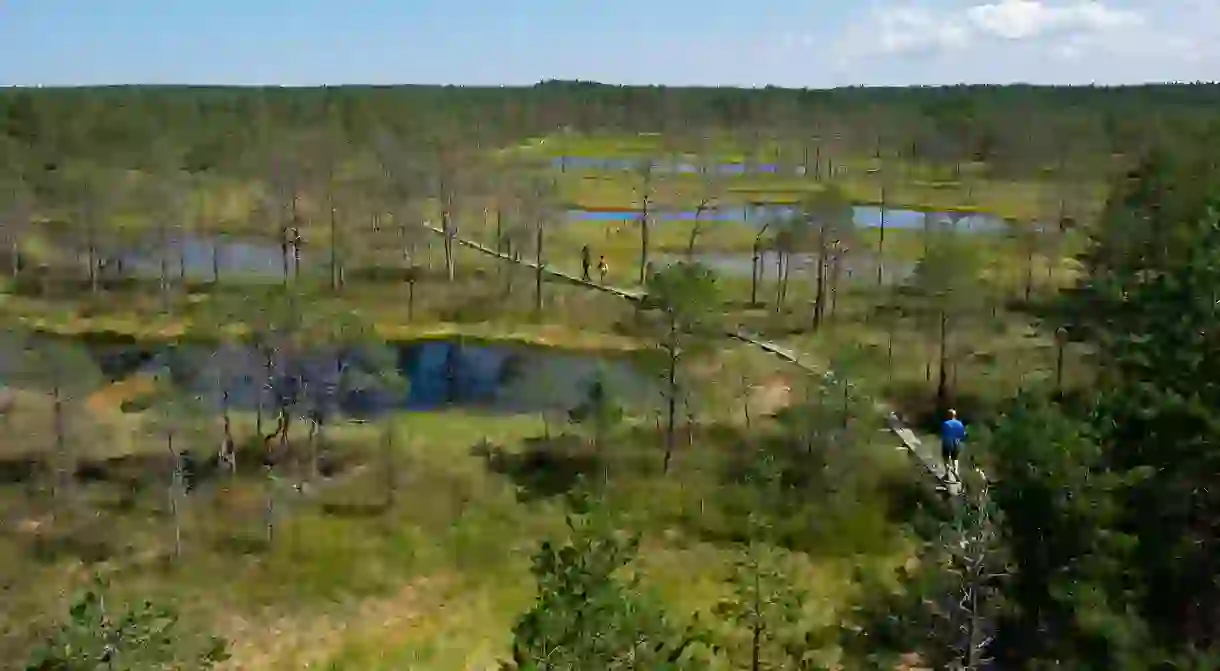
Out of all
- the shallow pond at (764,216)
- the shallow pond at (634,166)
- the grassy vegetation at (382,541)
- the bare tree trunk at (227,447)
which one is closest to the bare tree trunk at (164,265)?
the grassy vegetation at (382,541)

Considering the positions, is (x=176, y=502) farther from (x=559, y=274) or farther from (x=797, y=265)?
(x=797, y=265)

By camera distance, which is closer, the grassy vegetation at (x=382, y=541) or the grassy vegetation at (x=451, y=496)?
the grassy vegetation at (x=382, y=541)

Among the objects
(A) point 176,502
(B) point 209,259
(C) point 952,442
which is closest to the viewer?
(C) point 952,442

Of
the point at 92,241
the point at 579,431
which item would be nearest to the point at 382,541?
the point at 579,431

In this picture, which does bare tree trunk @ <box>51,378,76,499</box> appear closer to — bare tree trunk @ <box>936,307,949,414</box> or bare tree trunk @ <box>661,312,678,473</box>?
bare tree trunk @ <box>661,312,678,473</box>

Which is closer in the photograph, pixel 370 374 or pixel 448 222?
pixel 370 374

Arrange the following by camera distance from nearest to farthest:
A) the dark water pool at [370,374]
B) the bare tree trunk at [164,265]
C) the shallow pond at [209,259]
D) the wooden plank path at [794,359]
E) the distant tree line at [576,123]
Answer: the wooden plank path at [794,359], the dark water pool at [370,374], the bare tree trunk at [164,265], the shallow pond at [209,259], the distant tree line at [576,123]

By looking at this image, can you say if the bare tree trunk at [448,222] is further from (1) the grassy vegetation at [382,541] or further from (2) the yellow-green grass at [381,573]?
(2) the yellow-green grass at [381,573]
